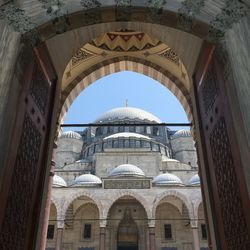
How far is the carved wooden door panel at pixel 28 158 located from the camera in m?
2.55

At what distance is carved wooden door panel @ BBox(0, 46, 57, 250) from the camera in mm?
2549

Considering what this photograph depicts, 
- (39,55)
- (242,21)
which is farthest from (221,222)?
(39,55)

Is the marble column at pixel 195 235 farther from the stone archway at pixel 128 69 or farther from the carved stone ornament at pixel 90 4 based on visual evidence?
the carved stone ornament at pixel 90 4

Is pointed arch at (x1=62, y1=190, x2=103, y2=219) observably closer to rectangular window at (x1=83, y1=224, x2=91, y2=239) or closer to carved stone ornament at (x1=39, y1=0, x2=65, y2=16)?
rectangular window at (x1=83, y1=224, x2=91, y2=239)

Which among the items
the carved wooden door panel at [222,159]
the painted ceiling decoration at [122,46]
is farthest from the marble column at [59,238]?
the carved wooden door panel at [222,159]

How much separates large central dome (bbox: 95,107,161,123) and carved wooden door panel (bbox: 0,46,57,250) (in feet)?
95.5

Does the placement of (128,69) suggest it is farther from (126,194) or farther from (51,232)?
(51,232)

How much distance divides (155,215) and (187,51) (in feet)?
62.8

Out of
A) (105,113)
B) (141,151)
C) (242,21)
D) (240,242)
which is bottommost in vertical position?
(240,242)

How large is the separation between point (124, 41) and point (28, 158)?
12.9 feet

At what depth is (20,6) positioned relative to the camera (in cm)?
271

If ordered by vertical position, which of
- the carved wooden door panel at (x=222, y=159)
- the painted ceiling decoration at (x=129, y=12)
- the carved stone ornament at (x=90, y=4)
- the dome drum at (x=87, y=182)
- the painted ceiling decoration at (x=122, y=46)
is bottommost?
the carved wooden door panel at (x=222, y=159)

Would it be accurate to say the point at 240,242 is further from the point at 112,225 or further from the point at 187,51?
the point at 112,225

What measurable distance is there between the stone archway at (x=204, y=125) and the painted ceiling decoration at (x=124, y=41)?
9.19 feet
